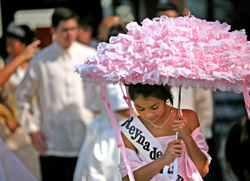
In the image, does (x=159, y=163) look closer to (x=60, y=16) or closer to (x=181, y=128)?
(x=181, y=128)

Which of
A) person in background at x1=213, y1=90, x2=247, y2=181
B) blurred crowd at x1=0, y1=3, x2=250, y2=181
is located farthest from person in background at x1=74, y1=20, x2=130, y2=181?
person in background at x1=213, y1=90, x2=247, y2=181

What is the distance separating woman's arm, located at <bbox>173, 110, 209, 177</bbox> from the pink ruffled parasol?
0.97 ft

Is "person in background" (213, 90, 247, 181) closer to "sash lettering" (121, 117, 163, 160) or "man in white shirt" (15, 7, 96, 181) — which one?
"man in white shirt" (15, 7, 96, 181)

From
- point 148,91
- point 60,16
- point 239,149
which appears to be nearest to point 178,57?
point 148,91

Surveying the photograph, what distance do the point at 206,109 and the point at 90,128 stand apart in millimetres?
1163

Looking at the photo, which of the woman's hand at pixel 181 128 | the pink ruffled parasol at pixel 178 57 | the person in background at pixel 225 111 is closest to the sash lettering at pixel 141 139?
the woman's hand at pixel 181 128

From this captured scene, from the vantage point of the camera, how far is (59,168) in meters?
7.70

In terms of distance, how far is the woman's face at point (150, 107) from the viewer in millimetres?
4324

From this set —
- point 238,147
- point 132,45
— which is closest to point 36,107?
point 238,147

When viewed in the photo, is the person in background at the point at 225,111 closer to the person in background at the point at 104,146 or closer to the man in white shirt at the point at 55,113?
the man in white shirt at the point at 55,113

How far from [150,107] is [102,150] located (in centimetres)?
219

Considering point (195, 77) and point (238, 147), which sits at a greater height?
point (195, 77)

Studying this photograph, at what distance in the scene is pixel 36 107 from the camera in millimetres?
8594

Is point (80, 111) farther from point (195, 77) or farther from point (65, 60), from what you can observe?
point (195, 77)
